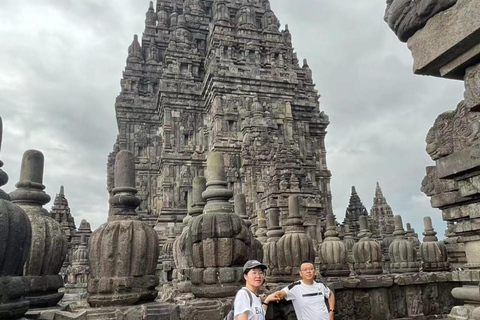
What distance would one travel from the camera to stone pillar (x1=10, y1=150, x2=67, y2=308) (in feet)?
12.5

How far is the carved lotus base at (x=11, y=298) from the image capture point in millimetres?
2633

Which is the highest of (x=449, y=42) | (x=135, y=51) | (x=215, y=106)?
(x=135, y=51)

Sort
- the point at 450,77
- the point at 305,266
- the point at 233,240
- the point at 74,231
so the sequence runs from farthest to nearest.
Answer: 1. the point at 74,231
2. the point at 233,240
3. the point at 305,266
4. the point at 450,77

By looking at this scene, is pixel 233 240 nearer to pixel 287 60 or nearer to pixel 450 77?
pixel 450 77

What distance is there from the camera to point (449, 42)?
2.80m

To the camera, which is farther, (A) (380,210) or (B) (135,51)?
(B) (135,51)

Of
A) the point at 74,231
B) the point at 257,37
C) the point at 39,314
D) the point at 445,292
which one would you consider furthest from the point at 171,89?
the point at 39,314

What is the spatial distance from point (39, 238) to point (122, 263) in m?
1.04

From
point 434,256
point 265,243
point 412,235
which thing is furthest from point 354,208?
point 265,243

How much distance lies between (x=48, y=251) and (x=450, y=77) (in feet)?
14.0

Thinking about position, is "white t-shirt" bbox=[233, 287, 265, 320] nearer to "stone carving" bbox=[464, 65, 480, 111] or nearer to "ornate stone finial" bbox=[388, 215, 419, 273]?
"stone carving" bbox=[464, 65, 480, 111]

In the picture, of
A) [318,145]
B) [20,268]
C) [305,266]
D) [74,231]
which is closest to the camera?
[20,268]

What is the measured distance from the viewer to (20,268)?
2.84 meters

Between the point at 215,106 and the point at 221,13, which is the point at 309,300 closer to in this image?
the point at 215,106
